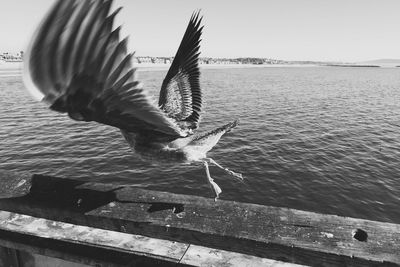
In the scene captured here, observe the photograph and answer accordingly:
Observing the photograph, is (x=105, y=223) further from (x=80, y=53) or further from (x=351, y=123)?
(x=351, y=123)

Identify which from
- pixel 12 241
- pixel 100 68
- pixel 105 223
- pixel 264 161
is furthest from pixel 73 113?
pixel 264 161

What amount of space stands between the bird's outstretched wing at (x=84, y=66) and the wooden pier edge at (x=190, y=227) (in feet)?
3.83

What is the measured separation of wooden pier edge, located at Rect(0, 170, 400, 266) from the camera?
2.63 meters

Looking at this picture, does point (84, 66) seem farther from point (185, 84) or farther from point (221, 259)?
point (185, 84)

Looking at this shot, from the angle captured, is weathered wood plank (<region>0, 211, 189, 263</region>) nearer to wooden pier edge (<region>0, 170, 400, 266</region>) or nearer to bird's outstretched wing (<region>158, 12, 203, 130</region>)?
wooden pier edge (<region>0, 170, 400, 266</region>)

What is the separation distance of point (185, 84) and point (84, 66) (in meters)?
4.11

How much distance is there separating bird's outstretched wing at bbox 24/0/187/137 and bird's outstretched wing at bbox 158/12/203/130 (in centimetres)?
319

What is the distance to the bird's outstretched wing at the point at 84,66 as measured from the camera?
181 centimetres

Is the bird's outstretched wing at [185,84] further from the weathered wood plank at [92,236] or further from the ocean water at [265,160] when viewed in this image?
the ocean water at [265,160]

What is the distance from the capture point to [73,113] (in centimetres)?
253

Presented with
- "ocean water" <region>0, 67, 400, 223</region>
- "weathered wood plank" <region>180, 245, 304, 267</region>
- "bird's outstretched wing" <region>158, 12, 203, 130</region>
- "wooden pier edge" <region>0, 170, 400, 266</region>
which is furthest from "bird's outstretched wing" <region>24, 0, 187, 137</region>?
"ocean water" <region>0, 67, 400, 223</region>

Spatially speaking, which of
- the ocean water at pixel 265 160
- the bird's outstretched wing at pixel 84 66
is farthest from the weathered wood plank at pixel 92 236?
the ocean water at pixel 265 160

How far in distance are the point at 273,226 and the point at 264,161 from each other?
12.6 m

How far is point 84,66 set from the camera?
205 cm
